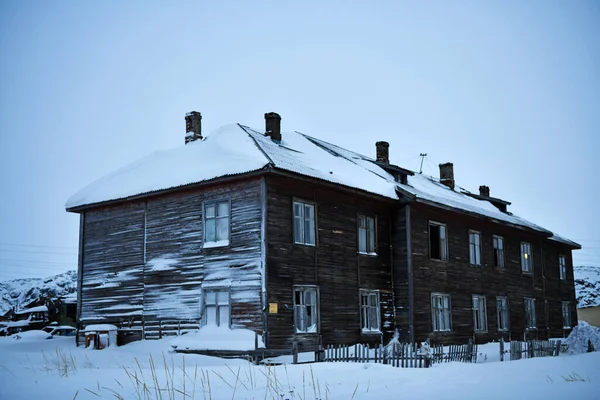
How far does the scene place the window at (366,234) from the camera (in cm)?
2608

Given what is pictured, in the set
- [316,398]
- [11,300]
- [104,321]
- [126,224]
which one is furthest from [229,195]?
[11,300]

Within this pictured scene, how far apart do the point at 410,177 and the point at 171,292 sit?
15548mm

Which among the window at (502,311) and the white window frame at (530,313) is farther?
the white window frame at (530,313)

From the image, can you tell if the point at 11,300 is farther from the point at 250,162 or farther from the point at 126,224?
the point at 250,162

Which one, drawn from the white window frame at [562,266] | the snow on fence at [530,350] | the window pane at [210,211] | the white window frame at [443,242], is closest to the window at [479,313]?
the white window frame at [443,242]

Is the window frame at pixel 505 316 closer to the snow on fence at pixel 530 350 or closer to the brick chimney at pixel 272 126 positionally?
the snow on fence at pixel 530 350

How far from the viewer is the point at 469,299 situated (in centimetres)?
3100

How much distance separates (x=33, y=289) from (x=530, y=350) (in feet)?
257

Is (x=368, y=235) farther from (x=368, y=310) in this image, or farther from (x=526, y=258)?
(x=526, y=258)

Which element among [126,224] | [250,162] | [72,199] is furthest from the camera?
[72,199]

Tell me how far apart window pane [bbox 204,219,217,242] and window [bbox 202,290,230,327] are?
1833 mm

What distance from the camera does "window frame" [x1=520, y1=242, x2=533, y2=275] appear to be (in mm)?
36500

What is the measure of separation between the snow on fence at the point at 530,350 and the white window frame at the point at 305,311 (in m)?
6.70

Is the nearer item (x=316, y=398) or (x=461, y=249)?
(x=316, y=398)
